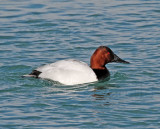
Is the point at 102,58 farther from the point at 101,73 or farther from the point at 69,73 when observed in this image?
the point at 69,73

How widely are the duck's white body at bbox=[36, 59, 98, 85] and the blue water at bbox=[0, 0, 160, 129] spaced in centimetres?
18

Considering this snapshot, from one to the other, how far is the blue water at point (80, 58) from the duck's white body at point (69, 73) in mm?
179

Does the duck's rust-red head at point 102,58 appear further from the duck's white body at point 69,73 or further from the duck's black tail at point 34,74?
the duck's black tail at point 34,74

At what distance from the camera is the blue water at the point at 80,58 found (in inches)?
353

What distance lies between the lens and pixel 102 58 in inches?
463

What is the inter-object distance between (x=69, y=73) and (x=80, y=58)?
1.65 metres

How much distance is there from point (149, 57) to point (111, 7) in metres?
4.58

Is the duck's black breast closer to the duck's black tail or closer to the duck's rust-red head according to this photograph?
the duck's rust-red head

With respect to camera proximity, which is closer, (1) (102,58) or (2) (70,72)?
(2) (70,72)

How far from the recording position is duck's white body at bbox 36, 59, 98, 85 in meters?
11.1

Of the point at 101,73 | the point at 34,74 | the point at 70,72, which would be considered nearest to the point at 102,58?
the point at 101,73

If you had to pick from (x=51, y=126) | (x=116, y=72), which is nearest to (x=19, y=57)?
(x=116, y=72)

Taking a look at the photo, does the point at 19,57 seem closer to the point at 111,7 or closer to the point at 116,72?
the point at 116,72

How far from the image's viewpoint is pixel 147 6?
16.9 meters
